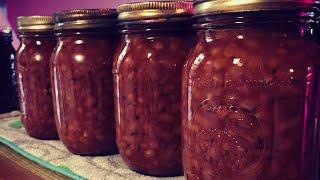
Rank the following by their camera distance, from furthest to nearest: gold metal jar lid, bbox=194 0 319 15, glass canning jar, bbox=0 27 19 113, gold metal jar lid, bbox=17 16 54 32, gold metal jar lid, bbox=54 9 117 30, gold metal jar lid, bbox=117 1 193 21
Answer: glass canning jar, bbox=0 27 19 113
gold metal jar lid, bbox=17 16 54 32
gold metal jar lid, bbox=54 9 117 30
gold metal jar lid, bbox=117 1 193 21
gold metal jar lid, bbox=194 0 319 15

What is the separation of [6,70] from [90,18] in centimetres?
53

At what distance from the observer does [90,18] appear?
72cm

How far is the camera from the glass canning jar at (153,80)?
611 millimetres

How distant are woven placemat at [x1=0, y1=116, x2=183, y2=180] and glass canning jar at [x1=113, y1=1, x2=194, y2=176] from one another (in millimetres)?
39

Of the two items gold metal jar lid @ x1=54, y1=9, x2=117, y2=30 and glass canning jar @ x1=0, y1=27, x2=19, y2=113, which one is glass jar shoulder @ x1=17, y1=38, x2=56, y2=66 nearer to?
gold metal jar lid @ x1=54, y1=9, x2=117, y2=30

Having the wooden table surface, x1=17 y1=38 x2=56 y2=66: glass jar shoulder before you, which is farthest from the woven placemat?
x1=17 y1=38 x2=56 y2=66: glass jar shoulder

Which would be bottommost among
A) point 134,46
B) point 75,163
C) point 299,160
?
point 75,163

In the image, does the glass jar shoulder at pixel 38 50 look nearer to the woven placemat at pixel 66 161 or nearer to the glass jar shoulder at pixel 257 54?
the woven placemat at pixel 66 161

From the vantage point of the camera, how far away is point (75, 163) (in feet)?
2.39

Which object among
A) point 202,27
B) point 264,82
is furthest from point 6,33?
point 264,82

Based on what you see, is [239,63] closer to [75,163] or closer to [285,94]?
[285,94]

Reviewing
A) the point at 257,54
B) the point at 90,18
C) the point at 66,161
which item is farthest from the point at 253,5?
the point at 66,161

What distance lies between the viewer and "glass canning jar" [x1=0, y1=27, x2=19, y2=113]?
3.69ft

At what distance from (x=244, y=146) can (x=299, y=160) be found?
0.07 metres
